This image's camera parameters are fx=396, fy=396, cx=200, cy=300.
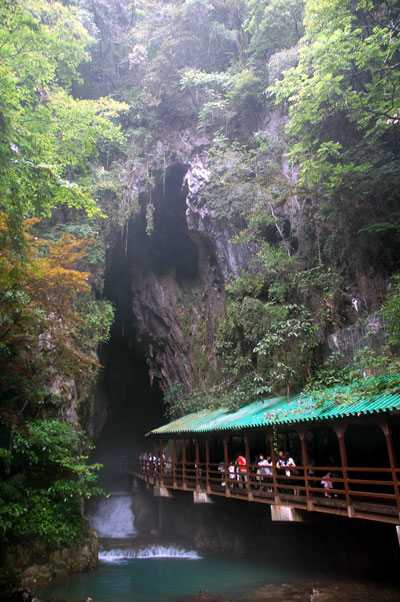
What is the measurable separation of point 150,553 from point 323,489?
10.6 m

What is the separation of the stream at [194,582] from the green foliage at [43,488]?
139 centimetres

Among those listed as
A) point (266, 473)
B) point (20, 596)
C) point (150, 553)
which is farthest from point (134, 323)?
point (20, 596)

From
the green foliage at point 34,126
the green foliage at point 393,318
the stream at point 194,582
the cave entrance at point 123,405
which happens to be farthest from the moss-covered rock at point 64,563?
the cave entrance at point 123,405

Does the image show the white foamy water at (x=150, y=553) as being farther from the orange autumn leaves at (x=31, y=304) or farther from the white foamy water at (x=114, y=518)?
the orange autumn leaves at (x=31, y=304)

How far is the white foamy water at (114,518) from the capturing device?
882 inches

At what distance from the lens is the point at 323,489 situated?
8758 millimetres

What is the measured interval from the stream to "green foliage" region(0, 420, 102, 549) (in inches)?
54.7

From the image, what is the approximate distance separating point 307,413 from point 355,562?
573 cm

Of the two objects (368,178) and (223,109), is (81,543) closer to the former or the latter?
(368,178)

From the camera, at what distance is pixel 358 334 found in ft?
38.2

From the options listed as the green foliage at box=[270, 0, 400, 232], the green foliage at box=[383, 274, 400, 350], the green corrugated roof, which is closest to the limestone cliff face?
the green foliage at box=[270, 0, 400, 232]

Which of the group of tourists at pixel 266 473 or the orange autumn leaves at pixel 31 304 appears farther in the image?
the group of tourists at pixel 266 473

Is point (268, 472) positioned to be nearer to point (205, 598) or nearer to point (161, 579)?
point (205, 598)

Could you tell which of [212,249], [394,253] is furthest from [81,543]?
[212,249]
